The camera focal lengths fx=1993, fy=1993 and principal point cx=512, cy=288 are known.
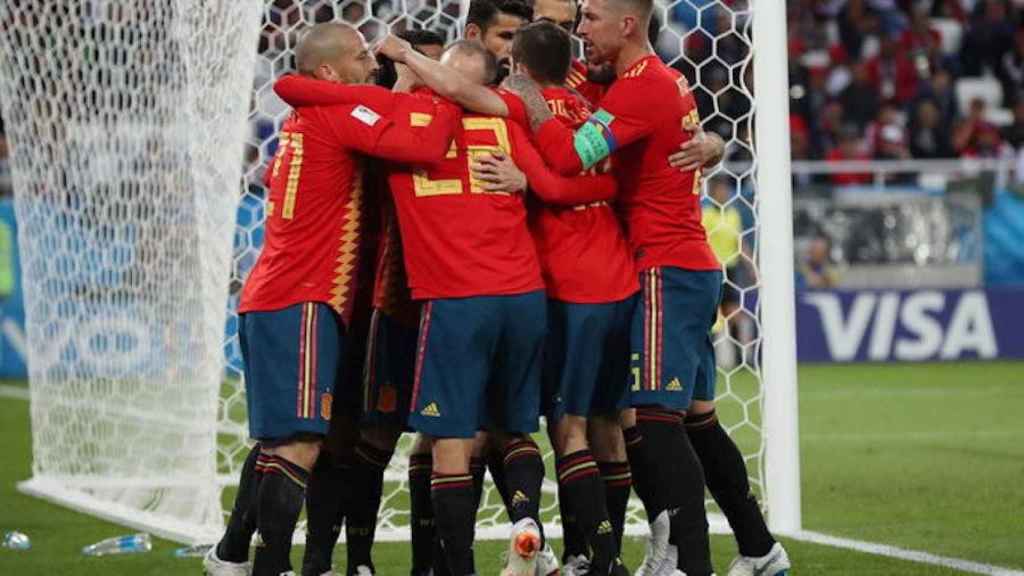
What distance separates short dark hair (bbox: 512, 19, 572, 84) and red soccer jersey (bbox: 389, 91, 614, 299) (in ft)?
0.65

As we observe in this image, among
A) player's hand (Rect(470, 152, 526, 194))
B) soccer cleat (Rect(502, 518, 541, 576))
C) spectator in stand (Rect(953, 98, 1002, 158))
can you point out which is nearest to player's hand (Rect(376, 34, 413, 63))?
player's hand (Rect(470, 152, 526, 194))

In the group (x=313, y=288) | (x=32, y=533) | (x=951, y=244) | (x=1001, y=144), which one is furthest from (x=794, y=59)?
(x=313, y=288)

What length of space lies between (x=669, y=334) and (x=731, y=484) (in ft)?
2.35

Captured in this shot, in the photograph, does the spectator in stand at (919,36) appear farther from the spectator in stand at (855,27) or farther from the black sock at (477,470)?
the black sock at (477,470)

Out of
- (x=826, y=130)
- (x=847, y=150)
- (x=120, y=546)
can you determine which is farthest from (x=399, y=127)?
(x=826, y=130)

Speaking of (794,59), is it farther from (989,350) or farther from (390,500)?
(390,500)

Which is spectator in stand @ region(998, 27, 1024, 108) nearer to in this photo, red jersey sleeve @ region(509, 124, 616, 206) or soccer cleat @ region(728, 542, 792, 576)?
soccer cleat @ region(728, 542, 792, 576)

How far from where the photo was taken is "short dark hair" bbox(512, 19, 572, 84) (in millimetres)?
5945

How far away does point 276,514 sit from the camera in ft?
19.0

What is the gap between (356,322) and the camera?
20.7ft

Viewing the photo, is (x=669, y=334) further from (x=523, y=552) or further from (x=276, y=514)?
(x=276, y=514)

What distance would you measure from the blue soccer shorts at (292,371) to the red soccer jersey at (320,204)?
49 mm

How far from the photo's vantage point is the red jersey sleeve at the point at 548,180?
588cm

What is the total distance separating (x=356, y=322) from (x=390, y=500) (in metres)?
2.78
